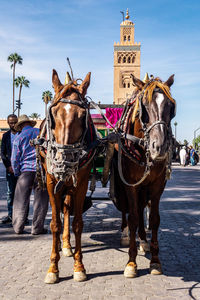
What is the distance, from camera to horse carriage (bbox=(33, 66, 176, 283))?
363 centimetres

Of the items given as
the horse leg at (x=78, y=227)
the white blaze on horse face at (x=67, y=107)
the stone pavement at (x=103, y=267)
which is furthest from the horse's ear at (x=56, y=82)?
the stone pavement at (x=103, y=267)

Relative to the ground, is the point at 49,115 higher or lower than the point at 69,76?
lower

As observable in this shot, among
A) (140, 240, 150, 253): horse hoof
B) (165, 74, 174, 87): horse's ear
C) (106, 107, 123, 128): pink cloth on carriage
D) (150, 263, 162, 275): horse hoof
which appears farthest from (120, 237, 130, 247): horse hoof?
(165, 74, 174, 87): horse's ear

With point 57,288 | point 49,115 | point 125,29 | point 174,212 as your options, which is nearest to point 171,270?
point 57,288

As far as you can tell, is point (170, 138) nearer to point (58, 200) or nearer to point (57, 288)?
point (58, 200)

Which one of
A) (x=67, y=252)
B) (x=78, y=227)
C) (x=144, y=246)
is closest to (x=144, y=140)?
(x=78, y=227)

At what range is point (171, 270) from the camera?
4402mm

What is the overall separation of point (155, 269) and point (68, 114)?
88.3 inches

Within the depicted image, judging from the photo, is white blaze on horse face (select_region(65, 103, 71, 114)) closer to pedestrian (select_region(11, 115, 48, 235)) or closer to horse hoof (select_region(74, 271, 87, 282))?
horse hoof (select_region(74, 271, 87, 282))

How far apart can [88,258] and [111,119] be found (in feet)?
8.32

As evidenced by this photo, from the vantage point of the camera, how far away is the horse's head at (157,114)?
3669 mm

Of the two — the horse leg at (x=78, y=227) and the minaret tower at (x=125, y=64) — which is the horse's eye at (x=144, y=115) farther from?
the minaret tower at (x=125, y=64)

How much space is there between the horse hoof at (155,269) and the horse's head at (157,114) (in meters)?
1.49

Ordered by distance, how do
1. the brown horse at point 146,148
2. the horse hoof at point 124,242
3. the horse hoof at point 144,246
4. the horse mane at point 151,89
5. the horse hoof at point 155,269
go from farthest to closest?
1. the horse hoof at point 124,242
2. the horse hoof at point 144,246
3. the horse hoof at point 155,269
4. the horse mane at point 151,89
5. the brown horse at point 146,148
